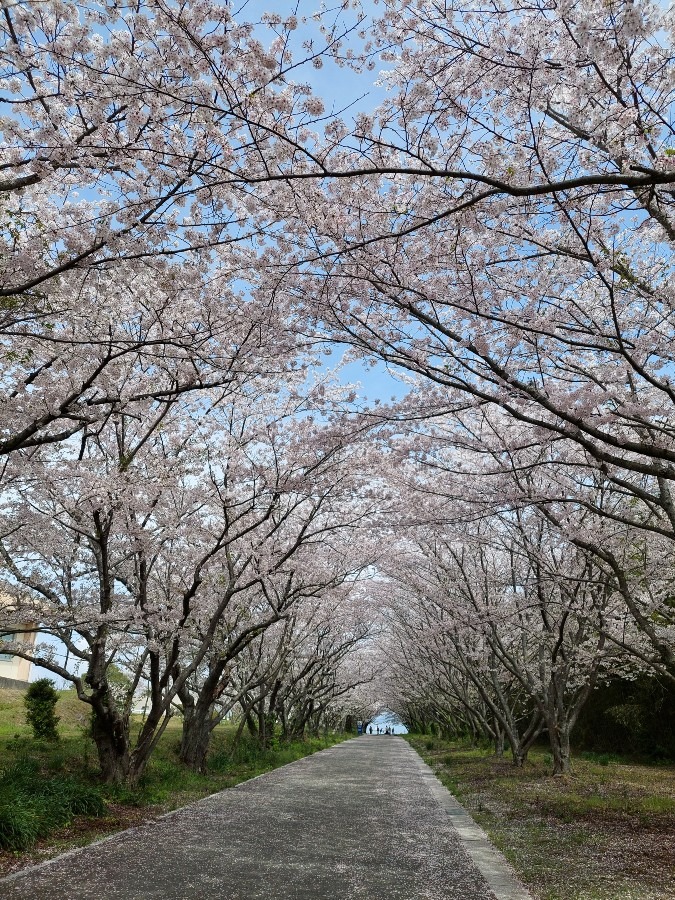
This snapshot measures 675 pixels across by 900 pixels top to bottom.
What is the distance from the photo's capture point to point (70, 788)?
308 inches

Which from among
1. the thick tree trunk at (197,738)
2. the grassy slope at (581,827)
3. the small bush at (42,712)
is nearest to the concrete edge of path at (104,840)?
the thick tree trunk at (197,738)

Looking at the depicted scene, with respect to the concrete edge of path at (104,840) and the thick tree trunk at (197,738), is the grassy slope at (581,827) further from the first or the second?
the thick tree trunk at (197,738)

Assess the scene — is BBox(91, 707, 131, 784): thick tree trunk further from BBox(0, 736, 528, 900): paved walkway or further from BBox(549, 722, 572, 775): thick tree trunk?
BBox(549, 722, 572, 775): thick tree trunk

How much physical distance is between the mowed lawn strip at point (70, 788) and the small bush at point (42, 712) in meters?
0.30

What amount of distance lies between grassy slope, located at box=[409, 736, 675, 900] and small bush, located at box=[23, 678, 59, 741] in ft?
27.8

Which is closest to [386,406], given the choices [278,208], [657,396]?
[278,208]

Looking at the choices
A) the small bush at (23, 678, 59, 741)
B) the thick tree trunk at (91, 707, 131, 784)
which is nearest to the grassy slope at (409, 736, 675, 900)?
the thick tree trunk at (91, 707, 131, 784)

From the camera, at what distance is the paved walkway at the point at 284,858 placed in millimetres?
4984

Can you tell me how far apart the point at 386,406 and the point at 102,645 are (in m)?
5.11

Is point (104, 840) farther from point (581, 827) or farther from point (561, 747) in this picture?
point (561, 747)

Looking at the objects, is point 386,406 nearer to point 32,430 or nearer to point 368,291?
point 368,291

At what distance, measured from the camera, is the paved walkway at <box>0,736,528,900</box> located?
196 inches

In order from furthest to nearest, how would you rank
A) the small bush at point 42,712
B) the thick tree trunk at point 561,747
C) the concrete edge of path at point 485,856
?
the thick tree trunk at point 561,747 → the small bush at point 42,712 → the concrete edge of path at point 485,856

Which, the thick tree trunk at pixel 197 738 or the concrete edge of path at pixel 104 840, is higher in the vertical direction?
the thick tree trunk at pixel 197 738
